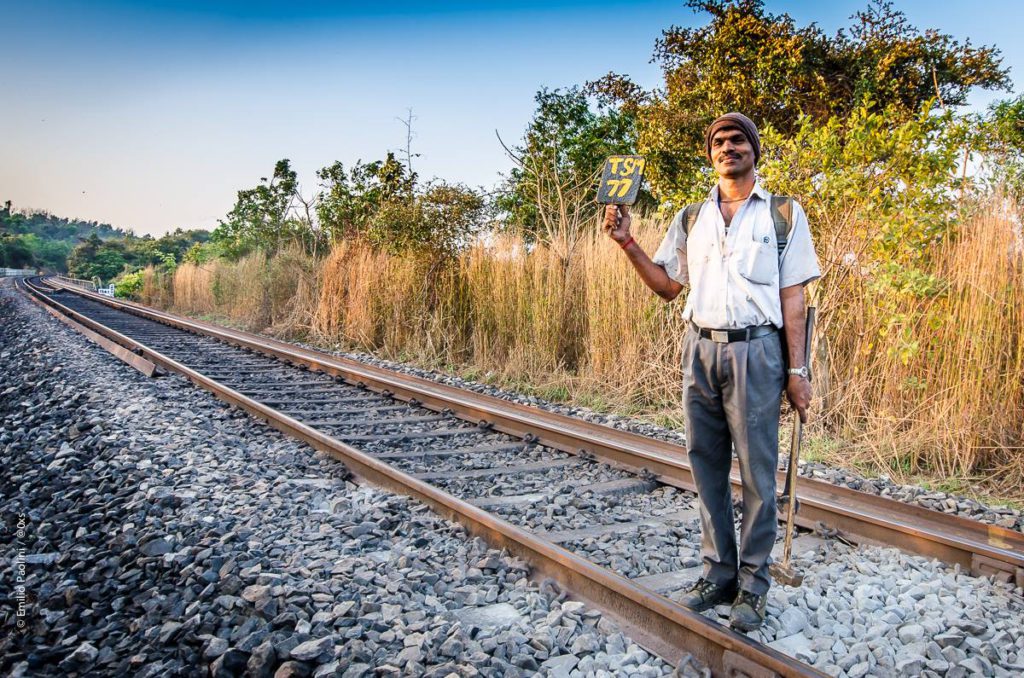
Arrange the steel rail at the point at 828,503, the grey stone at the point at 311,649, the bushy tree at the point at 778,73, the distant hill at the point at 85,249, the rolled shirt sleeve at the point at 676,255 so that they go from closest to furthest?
1. the grey stone at the point at 311,649
2. the rolled shirt sleeve at the point at 676,255
3. the steel rail at the point at 828,503
4. the bushy tree at the point at 778,73
5. the distant hill at the point at 85,249

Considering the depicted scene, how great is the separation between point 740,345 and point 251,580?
2.11m

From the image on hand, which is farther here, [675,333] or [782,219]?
[675,333]

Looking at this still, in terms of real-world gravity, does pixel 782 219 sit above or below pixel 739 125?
below

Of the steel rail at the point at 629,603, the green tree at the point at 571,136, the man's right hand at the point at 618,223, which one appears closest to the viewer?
the steel rail at the point at 629,603

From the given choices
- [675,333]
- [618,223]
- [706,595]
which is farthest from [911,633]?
[675,333]

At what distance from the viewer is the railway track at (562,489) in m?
2.54

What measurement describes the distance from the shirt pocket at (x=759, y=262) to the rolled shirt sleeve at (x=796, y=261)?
0.14 feet

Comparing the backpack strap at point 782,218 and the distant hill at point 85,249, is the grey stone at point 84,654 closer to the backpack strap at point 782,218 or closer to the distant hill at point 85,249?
the backpack strap at point 782,218

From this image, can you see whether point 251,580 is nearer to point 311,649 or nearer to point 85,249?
point 311,649

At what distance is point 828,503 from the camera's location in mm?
3639

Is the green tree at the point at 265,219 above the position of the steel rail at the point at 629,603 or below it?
above

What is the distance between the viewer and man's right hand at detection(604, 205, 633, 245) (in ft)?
8.15

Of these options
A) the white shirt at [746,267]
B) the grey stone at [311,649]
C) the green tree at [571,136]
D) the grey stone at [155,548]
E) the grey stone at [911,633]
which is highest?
the green tree at [571,136]

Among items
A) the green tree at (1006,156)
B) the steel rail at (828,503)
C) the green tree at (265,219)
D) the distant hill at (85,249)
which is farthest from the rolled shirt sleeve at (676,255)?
the distant hill at (85,249)
